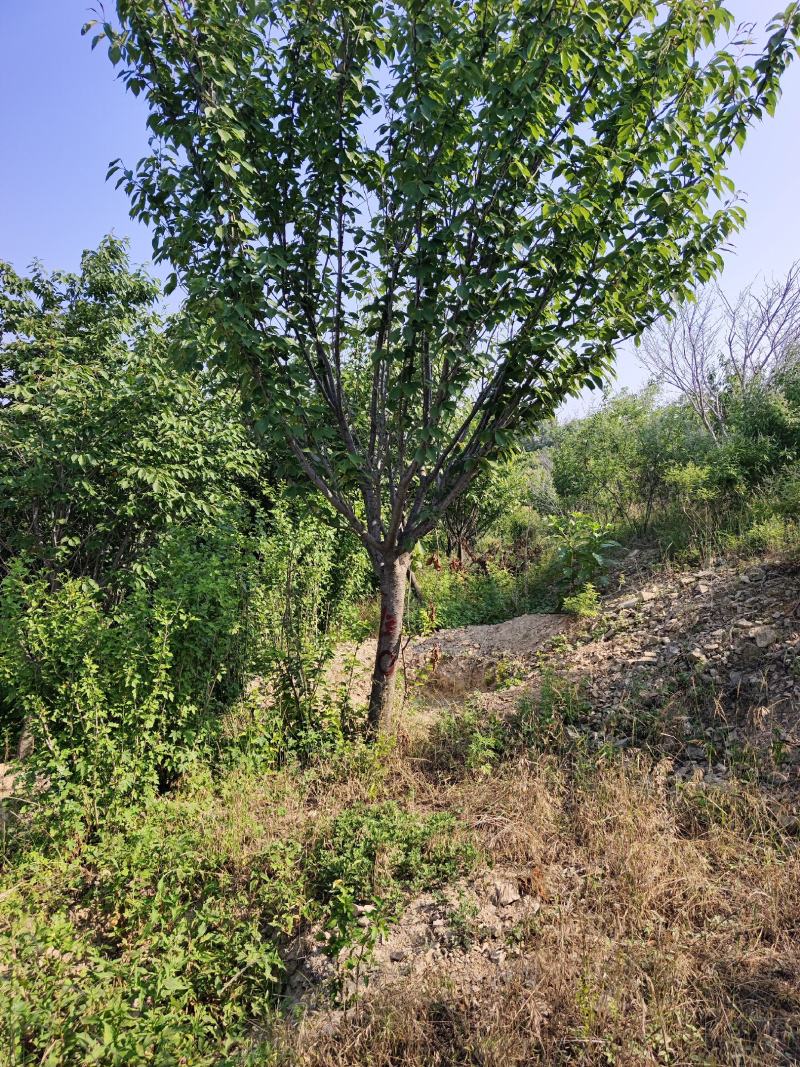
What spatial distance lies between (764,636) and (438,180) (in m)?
3.86

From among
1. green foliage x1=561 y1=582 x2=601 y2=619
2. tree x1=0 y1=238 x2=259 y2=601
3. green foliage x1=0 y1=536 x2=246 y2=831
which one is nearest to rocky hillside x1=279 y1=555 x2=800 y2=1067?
green foliage x1=561 y1=582 x2=601 y2=619

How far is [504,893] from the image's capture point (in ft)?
8.25

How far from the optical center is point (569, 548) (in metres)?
7.20

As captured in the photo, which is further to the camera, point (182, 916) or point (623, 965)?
point (182, 916)

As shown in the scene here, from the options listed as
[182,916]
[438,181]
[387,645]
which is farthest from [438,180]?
[182,916]

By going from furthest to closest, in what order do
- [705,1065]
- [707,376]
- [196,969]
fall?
[707,376], [196,969], [705,1065]

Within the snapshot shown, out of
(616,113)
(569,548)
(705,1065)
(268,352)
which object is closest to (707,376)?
(569,548)

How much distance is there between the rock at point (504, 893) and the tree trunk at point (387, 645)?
146 cm

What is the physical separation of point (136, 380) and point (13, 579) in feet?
6.88

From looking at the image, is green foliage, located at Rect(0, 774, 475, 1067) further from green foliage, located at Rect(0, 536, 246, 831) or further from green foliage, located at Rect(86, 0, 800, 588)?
green foliage, located at Rect(86, 0, 800, 588)

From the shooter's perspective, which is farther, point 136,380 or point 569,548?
point 569,548

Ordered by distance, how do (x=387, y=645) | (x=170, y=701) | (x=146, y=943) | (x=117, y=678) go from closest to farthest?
(x=146, y=943) < (x=117, y=678) < (x=170, y=701) < (x=387, y=645)

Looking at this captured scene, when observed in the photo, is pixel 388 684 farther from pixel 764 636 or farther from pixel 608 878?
pixel 764 636

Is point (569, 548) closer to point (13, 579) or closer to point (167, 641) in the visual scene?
point (167, 641)
